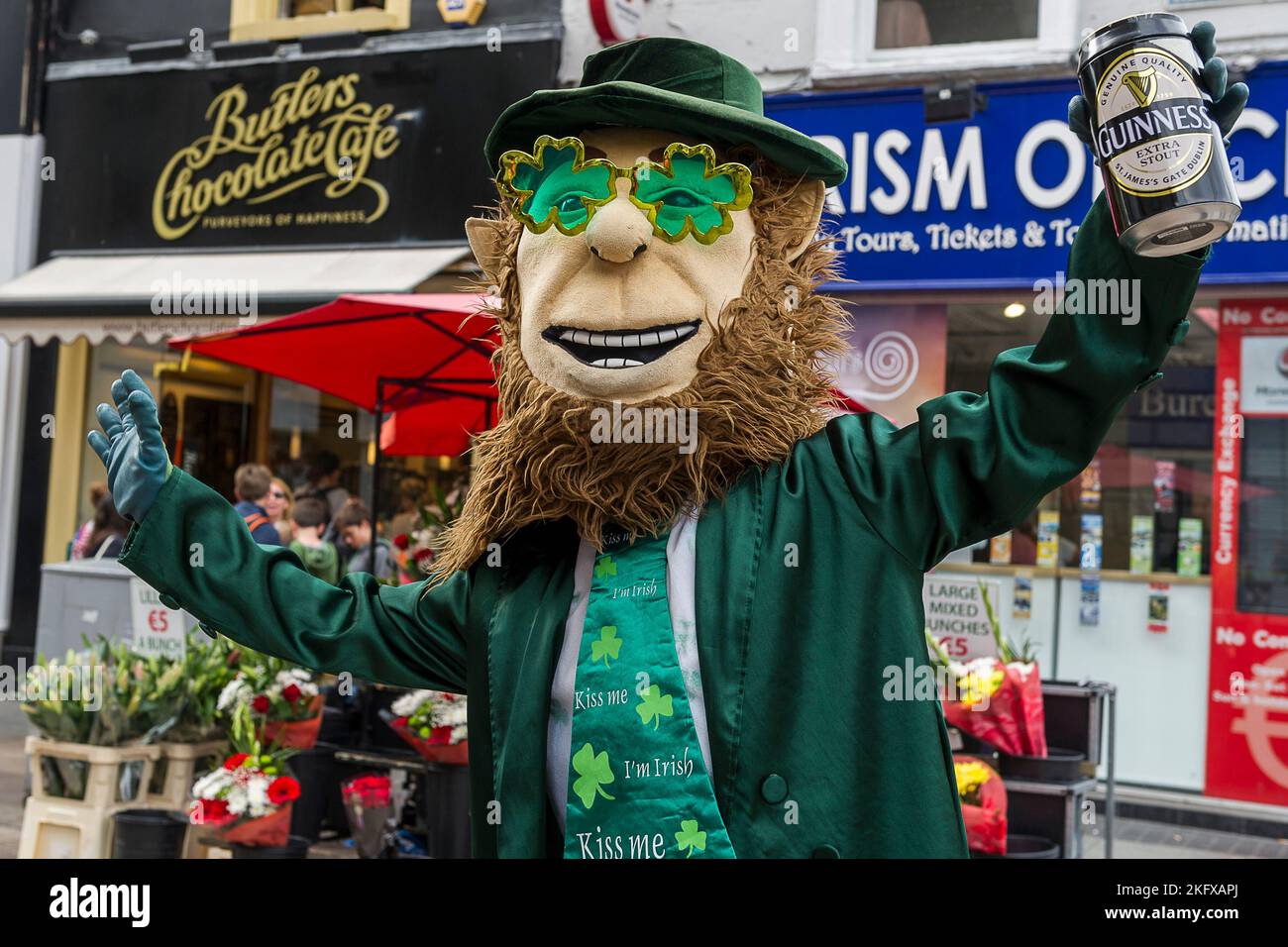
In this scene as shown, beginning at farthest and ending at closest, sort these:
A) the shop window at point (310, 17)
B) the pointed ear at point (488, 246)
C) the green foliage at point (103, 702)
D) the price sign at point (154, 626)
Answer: the shop window at point (310, 17)
the price sign at point (154, 626)
the green foliage at point (103, 702)
the pointed ear at point (488, 246)

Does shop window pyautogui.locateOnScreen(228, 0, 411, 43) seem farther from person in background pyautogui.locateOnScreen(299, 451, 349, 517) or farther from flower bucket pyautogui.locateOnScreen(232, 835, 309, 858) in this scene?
flower bucket pyautogui.locateOnScreen(232, 835, 309, 858)

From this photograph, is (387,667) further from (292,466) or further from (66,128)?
(66,128)

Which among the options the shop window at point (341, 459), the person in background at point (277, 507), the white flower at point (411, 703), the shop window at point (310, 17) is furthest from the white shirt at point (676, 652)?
the shop window at point (310, 17)

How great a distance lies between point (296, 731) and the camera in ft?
17.2

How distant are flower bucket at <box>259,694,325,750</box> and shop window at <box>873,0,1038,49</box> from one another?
5.35 meters

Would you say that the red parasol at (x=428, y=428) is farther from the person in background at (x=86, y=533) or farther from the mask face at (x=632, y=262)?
the mask face at (x=632, y=262)

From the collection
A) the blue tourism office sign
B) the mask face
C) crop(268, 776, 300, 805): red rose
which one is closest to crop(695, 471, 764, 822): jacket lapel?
the mask face

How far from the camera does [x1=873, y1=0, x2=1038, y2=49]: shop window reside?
7.61m

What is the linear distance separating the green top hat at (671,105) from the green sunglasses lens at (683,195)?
0.24 feet

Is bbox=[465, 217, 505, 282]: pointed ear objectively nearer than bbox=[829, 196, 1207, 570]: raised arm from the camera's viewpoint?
No

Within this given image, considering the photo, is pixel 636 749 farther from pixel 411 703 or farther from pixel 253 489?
pixel 253 489

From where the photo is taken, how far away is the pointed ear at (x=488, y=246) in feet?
7.98

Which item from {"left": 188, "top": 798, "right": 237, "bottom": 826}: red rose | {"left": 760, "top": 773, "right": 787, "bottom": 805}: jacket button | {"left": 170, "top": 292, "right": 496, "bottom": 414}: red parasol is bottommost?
{"left": 188, "top": 798, "right": 237, "bottom": 826}: red rose

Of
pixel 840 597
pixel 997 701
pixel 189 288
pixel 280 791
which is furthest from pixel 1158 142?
pixel 189 288
